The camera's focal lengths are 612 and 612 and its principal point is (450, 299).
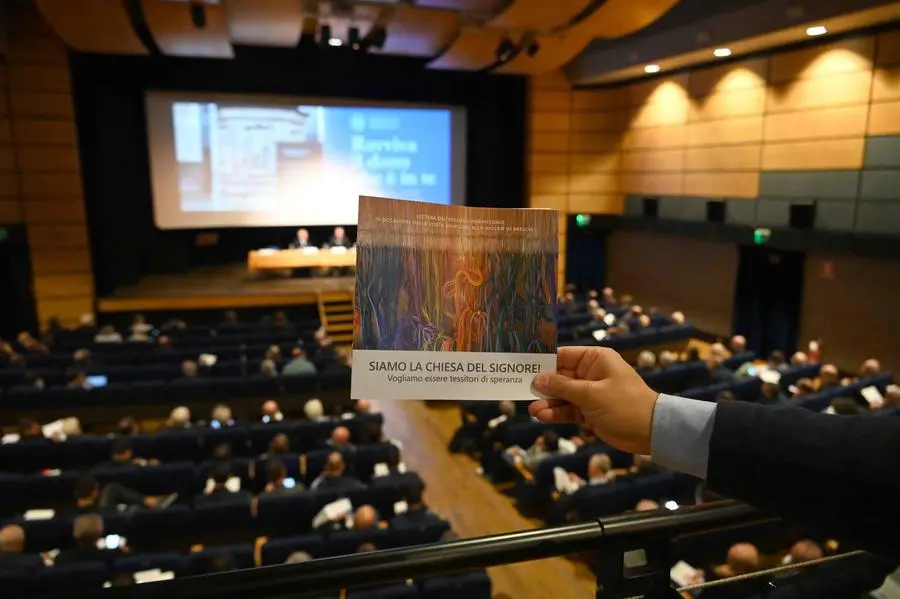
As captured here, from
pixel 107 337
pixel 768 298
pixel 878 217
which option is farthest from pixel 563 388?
pixel 768 298

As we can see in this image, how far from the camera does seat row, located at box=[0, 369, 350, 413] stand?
25.1 feet

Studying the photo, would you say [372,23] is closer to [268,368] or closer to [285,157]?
[285,157]

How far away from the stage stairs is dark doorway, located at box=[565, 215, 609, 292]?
6046mm

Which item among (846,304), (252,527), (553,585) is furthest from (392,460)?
(846,304)

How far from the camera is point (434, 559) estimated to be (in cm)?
104

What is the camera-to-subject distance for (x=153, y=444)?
21.4ft

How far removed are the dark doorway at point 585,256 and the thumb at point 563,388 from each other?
1498 centimetres

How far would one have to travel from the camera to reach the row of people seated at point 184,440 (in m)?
6.34

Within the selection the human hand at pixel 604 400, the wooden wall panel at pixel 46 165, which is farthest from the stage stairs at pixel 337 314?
the human hand at pixel 604 400

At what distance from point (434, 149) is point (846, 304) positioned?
9.30 m

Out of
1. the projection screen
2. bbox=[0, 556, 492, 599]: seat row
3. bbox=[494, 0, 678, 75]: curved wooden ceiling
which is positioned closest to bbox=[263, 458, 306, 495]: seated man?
bbox=[0, 556, 492, 599]: seat row

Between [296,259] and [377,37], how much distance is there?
5251 millimetres

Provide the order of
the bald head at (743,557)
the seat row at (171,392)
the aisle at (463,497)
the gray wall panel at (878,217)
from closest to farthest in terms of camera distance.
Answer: the bald head at (743,557) < the aisle at (463,497) < the seat row at (171,392) < the gray wall panel at (878,217)

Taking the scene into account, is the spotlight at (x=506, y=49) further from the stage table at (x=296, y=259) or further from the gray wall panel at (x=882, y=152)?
the gray wall panel at (x=882, y=152)
